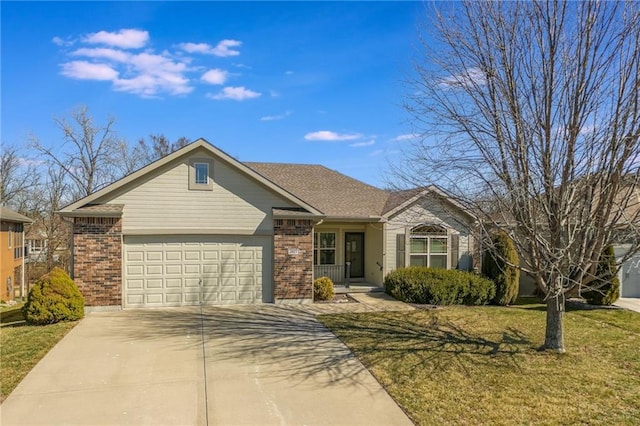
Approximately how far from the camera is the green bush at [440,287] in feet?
45.5

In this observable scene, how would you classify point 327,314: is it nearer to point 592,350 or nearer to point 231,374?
point 231,374

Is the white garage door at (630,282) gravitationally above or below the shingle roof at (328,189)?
below

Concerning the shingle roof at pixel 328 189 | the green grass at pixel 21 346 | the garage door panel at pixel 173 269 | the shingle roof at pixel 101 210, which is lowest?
the green grass at pixel 21 346

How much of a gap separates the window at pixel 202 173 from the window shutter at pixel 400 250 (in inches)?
289

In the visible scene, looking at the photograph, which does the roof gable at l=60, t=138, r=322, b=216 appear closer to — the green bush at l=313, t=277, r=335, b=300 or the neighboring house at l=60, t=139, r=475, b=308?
the neighboring house at l=60, t=139, r=475, b=308

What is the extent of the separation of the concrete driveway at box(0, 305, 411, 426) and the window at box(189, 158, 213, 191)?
4277 millimetres

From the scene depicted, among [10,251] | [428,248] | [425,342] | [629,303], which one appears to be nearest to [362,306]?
[425,342]

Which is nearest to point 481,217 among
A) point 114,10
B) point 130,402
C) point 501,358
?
point 501,358

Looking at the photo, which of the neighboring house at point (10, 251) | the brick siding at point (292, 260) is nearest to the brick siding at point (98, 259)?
the brick siding at point (292, 260)

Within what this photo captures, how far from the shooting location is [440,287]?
13.8m

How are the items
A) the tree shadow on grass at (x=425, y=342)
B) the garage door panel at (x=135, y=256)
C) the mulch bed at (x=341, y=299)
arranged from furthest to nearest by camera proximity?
the mulch bed at (x=341, y=299) → the garage door panel at (x=135, y=256) → the tree shadow on grass at (x=425, y=342)

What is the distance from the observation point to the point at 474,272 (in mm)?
15531

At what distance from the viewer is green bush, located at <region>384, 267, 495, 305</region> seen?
13.9m

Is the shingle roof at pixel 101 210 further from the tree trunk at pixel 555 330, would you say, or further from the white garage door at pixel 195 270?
the tree trunk at pixel 555 330
